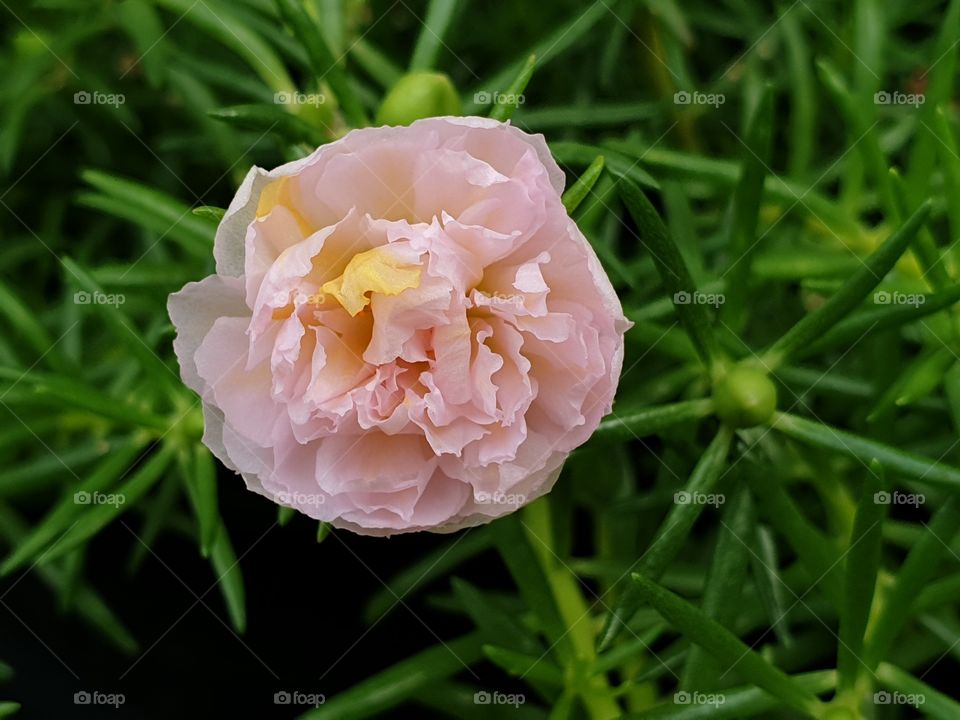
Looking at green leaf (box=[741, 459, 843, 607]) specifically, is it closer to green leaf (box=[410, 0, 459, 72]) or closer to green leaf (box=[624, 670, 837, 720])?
green leaf (box=[624, 670, 837, 720])

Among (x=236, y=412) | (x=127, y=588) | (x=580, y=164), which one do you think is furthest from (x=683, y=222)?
(x=127, y=588)

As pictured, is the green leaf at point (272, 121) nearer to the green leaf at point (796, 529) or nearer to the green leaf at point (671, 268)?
the green leaf at point (671, 268)

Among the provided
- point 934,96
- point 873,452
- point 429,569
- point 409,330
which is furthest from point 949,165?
point 429,569

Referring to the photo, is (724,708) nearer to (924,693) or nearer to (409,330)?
(924,693)

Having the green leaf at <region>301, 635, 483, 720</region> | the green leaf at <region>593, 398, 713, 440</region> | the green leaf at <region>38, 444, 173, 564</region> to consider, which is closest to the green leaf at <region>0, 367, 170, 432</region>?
the green leaf at <region>38, 444, 173, 564</region>

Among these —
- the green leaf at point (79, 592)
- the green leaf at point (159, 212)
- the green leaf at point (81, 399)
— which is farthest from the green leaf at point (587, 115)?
the green leaf at point (79, 592)
